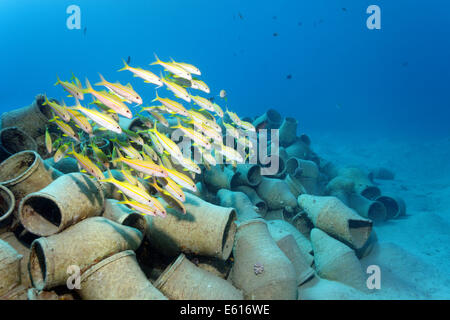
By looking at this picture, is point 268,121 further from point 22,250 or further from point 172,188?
point 22,250

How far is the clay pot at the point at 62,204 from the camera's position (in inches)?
117

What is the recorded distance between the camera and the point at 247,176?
6137 mm

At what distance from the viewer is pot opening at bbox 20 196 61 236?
10.3ft

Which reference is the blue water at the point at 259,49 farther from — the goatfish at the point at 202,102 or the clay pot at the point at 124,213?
the clay pot at the point at 124,213

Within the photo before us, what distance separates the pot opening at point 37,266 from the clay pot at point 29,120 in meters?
3.66

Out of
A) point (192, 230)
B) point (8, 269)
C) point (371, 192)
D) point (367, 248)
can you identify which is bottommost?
point (367, 248)

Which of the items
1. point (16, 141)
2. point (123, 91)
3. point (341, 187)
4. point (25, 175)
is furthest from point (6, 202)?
point (341, 187)

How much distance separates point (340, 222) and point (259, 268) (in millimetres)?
2615

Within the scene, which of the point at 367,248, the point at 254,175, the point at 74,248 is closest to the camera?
the point at 74,248

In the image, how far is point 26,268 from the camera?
3.04 metres

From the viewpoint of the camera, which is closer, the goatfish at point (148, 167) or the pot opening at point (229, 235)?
the goatfish at point (148, 167)

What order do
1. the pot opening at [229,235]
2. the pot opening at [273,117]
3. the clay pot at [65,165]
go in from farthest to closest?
the pot opening at [273,117] → the clay pot at [65,165] → the pot opening at [229,235]

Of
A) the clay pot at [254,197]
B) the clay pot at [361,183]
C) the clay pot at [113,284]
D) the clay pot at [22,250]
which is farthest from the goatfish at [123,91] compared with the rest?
the clay pot at [361,183]
